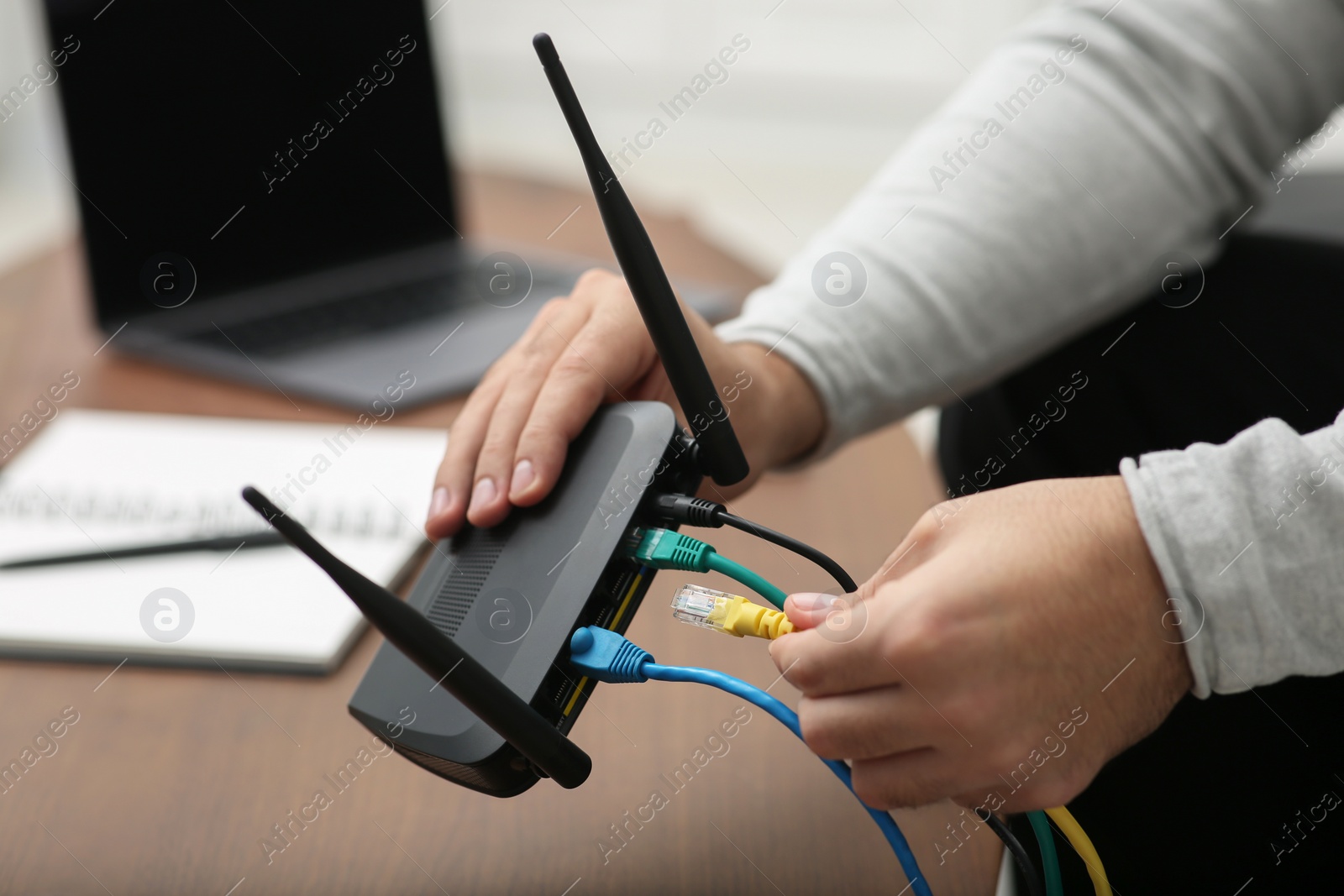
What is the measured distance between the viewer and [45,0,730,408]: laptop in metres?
0.98

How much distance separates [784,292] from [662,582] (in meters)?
0.24

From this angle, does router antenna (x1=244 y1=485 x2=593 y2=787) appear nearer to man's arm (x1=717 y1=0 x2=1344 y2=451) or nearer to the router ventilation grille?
the router ventilation grille

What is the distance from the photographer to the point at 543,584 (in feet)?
1.65

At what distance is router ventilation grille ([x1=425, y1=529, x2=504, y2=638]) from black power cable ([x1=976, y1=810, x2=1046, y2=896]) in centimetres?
26

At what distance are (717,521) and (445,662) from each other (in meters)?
0.16

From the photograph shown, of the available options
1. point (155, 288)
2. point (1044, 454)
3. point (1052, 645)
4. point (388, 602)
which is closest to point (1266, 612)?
point (1052, 645)

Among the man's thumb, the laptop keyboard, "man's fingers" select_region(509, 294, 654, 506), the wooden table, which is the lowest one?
the wooden table

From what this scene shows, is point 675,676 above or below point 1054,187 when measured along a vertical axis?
below

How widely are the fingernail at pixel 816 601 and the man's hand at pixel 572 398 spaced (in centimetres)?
17

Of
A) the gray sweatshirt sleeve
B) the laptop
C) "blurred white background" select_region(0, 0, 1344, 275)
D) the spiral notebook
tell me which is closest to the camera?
the spiral notebook

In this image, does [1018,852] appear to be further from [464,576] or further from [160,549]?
[160,549]

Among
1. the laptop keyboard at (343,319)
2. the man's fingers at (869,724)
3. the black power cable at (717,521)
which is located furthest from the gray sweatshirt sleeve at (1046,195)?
the laptop keyboard at (343,319)

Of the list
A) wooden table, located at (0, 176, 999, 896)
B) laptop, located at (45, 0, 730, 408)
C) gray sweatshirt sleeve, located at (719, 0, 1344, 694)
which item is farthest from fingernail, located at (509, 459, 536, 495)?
laptop, located at (45, 0, 730, 408)

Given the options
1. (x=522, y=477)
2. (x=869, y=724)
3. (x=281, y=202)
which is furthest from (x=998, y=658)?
(x=281, y=202)
